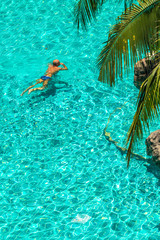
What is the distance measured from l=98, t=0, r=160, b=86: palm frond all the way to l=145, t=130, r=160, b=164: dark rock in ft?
6.50

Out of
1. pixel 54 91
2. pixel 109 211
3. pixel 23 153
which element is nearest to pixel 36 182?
pixel 23 153

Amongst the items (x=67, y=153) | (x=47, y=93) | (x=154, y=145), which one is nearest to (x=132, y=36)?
(x=154, y=145)

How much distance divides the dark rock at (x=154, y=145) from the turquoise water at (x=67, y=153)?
0.23 m

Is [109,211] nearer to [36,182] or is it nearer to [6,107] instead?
[36,182]

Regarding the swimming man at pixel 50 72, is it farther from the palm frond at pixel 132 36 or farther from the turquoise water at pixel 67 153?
the palm frond at pixel 132 36

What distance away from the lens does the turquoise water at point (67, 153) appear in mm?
6945

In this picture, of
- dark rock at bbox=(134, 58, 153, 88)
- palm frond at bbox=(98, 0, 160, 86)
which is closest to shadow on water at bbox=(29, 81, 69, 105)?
dark rock at bbox=(134, 58, 153, 88)

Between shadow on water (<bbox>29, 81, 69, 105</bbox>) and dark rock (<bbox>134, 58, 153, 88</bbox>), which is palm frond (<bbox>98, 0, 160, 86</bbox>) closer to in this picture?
dark rock (<bbox>134, 58, 153, 88</bbox>)

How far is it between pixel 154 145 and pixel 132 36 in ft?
8.17

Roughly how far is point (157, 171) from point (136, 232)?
1.40 metres

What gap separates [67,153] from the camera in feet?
27.2

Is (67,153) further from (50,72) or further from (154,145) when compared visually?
(50,72)

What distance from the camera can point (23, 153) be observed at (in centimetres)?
A: 839

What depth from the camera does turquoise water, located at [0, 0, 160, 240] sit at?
6.95 m
